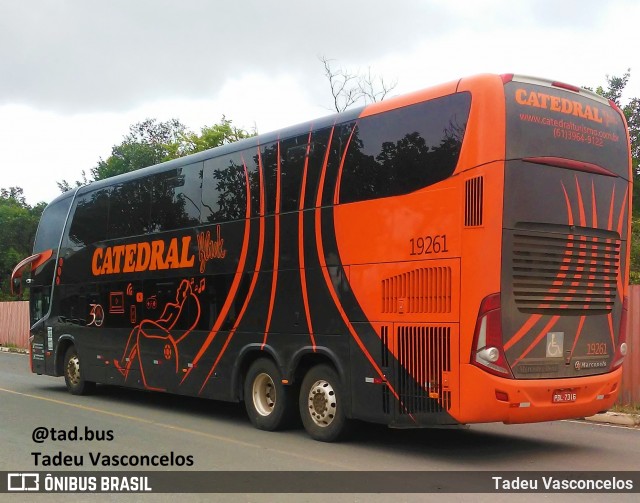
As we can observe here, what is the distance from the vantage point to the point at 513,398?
7.82 meters

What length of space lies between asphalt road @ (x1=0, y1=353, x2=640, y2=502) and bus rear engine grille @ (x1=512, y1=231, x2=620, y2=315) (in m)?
1.81

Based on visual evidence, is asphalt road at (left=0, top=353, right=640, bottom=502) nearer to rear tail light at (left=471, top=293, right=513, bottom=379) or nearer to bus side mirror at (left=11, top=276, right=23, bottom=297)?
rear tail light at (left=471, top=293, right=513, bottom=379)

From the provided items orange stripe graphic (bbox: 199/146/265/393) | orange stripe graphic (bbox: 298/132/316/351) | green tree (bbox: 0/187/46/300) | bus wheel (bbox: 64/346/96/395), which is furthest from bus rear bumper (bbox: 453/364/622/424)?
green tree (bbox: 0/187/46/300)

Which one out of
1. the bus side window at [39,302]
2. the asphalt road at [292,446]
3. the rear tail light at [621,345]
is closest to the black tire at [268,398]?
the asphalt road at [292,446]

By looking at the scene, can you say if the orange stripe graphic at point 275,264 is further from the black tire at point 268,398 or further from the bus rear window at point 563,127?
the bus rear window at point 563,127

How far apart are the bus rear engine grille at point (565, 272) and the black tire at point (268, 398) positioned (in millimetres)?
3757

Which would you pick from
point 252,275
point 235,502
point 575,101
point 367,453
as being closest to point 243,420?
point 252,275

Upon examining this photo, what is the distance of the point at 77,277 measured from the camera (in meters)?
15.4

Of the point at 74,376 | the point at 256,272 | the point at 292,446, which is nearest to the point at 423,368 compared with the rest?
the point at 292,446

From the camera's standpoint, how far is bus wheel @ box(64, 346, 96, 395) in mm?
15422

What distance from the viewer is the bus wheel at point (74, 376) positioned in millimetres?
15422

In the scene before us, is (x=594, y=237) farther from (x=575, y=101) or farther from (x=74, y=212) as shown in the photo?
(x=74, y=212)

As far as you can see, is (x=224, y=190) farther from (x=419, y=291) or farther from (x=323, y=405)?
(x=419, y=291)

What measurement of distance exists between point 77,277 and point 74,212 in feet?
4.61
